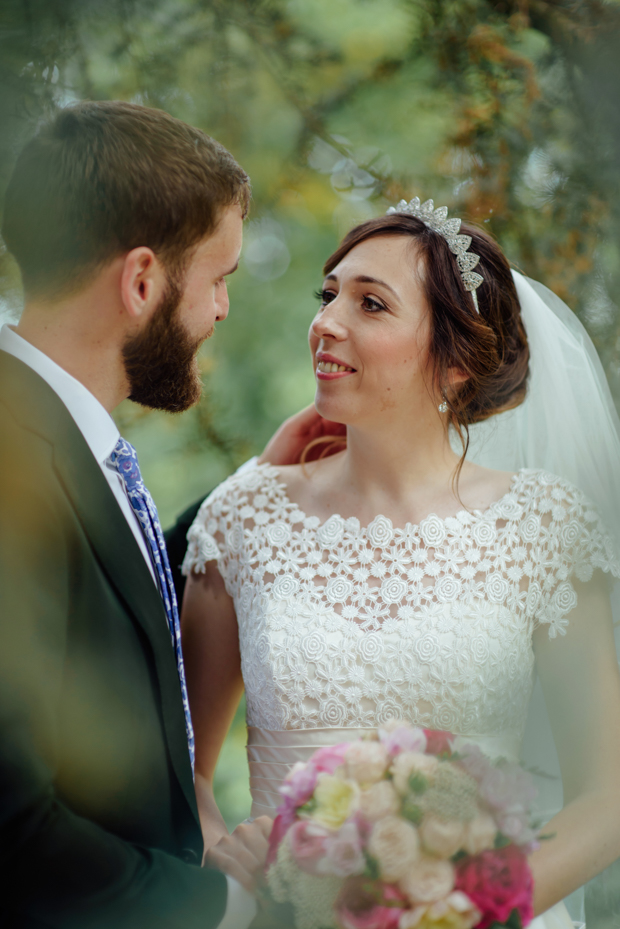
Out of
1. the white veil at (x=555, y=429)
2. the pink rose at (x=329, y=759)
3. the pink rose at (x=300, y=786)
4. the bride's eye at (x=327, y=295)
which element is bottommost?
the pink rose at (x=300, y=786)

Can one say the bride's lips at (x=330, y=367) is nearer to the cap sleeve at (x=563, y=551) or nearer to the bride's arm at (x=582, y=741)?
the cap sleeve at (x=563, y=551)

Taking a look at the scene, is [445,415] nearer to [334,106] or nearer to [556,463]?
[556,463]

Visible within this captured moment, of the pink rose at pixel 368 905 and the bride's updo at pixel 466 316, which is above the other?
the bride's updo at pixel 466 316

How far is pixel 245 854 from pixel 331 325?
101cm

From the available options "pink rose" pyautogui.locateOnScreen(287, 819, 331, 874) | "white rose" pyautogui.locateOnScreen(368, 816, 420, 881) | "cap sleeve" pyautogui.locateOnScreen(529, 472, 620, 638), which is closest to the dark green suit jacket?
"pink rose" pyautogui.locateOnScreen(287, 819, 331, 874)

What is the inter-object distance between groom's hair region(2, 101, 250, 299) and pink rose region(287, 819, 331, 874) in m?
0.84

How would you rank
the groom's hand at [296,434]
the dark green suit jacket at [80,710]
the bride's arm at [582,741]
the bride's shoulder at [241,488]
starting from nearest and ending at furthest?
the dark green suit jacket at [80,710] → the bride's arm at [582,741] → the bride's shoulder at [241,488] → the groom's hand at [296,434]

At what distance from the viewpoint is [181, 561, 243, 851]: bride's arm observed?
1.65 m

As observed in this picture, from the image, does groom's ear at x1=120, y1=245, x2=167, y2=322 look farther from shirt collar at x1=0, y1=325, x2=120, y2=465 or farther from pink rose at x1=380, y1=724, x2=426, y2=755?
pink rose at x1=380, y1=724, x2=426, y2=755

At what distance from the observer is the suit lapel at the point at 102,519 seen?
3.19 feet

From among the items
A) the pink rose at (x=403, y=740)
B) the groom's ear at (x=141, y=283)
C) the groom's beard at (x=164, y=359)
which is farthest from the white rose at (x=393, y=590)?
the groom's ear at (x=141, y=283)

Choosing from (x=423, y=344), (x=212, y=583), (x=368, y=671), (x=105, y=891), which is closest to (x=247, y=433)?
(x=212, y=583)

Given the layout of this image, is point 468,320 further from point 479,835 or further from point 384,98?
point 479,835

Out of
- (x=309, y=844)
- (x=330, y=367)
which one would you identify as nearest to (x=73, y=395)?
(x=330, y=367)
